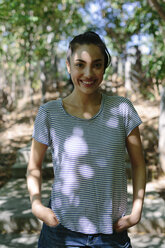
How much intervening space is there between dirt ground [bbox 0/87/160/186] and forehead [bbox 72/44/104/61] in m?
4.30

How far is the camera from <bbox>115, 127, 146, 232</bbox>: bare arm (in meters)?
1.33

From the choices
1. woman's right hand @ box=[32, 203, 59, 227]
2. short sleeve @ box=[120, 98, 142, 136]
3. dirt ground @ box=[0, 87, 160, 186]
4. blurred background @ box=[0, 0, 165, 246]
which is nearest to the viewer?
woman's right hand @ box=[32, 203, 59, 227]

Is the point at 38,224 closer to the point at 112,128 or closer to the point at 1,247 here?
the point at 1,247

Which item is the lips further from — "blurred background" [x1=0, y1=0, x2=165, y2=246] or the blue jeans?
"blurred background" [x1=0, y1=0, x2=165, y2=246]

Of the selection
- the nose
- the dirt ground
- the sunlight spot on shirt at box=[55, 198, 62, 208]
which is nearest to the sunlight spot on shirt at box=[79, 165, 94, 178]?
the sunlight spot on shirt at box=[55, 198, 62, 208]

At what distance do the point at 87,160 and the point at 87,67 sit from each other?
435mm

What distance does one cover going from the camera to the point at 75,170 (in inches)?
51.7

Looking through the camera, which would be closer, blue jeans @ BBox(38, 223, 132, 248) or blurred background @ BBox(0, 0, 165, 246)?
blue jeans @ BBox(38, 223, 132, 248)

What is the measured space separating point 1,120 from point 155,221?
7511 mm

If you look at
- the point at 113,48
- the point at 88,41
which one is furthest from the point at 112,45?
the point at 88,41

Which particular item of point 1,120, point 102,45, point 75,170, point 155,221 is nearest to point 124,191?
point 75,170

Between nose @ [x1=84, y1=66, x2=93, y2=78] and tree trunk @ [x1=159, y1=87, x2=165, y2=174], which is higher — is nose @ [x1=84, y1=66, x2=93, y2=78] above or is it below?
above

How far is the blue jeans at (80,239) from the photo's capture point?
131 centimetres

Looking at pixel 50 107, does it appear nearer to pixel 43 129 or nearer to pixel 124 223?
pixel 43 129
